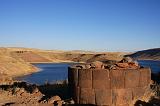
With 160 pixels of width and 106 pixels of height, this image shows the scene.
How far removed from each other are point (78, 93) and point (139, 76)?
2.33m

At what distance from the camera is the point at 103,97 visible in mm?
11727

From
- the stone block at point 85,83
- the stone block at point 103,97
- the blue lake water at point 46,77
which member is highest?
the stone block at point 85,83

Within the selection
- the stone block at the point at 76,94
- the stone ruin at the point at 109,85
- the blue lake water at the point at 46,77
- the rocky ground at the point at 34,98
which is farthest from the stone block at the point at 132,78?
the blue lake water at the point at 46,77

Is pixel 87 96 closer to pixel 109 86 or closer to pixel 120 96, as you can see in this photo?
pixel 109 86

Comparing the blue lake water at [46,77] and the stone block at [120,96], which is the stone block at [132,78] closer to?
→ the stone block at [120,96]

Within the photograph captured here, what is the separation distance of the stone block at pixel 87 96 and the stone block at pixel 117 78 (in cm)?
81

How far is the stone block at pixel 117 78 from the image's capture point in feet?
38.2

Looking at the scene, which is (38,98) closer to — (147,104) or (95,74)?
(95,74)

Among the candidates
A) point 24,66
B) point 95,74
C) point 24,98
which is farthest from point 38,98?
point 24,66

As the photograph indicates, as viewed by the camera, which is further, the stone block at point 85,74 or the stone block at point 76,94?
the stone block at point 76,94

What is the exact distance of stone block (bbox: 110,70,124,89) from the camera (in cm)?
1166

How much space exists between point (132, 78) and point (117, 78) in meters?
0.59

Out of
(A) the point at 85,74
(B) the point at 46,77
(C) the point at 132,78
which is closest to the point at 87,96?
(A) the point at 85,74

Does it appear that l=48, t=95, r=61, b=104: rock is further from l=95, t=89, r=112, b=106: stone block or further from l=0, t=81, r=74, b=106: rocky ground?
l=95, t=89, r=112, b=106: stone block
